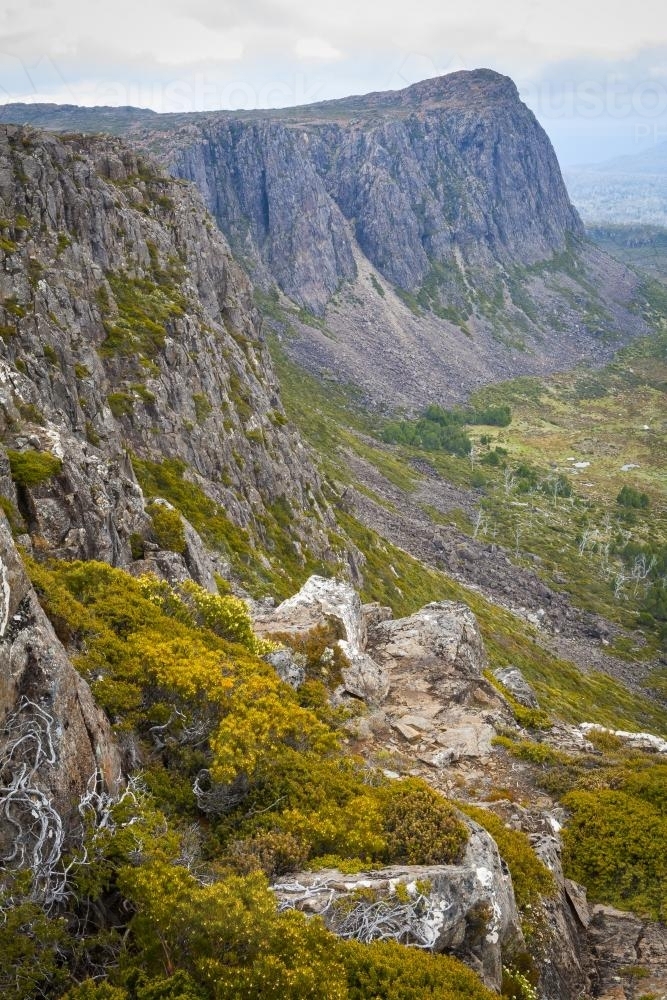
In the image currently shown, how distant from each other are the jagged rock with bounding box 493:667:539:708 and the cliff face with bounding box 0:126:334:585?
19.4 metres

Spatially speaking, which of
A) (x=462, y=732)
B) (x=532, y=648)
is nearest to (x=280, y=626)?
(x=462, y=732)

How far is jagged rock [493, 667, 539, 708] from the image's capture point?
128ft

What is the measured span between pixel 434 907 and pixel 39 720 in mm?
9547

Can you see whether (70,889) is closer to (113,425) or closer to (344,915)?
(344,915)

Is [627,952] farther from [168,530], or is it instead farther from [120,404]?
[120,404]

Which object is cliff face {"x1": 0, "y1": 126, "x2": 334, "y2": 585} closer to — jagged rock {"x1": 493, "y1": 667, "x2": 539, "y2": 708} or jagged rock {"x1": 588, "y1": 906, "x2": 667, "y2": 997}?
jagged rock {"x1": 493, "y1": 667, "x2": 539, "y2": 708}

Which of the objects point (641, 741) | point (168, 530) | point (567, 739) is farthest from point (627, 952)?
point (168, 530)

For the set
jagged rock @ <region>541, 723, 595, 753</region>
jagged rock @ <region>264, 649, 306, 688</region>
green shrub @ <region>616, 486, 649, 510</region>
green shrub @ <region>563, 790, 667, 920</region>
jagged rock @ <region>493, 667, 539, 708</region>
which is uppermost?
jagged rock @ <region>264, 649, 306, 688</region>

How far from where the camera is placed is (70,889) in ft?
43.0

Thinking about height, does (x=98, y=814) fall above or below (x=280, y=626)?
above

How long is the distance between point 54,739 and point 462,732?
18.1 m

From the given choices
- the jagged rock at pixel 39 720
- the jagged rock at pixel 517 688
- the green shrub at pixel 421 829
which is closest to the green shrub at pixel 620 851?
the green shrub at pixel 421 829

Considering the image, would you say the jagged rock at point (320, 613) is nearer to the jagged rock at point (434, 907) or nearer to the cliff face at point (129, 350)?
the cliff face at point (129, 350)

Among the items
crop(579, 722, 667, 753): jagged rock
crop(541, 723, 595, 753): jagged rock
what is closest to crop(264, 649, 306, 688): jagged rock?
crop(541, 723, 595, 753): jagged rock
